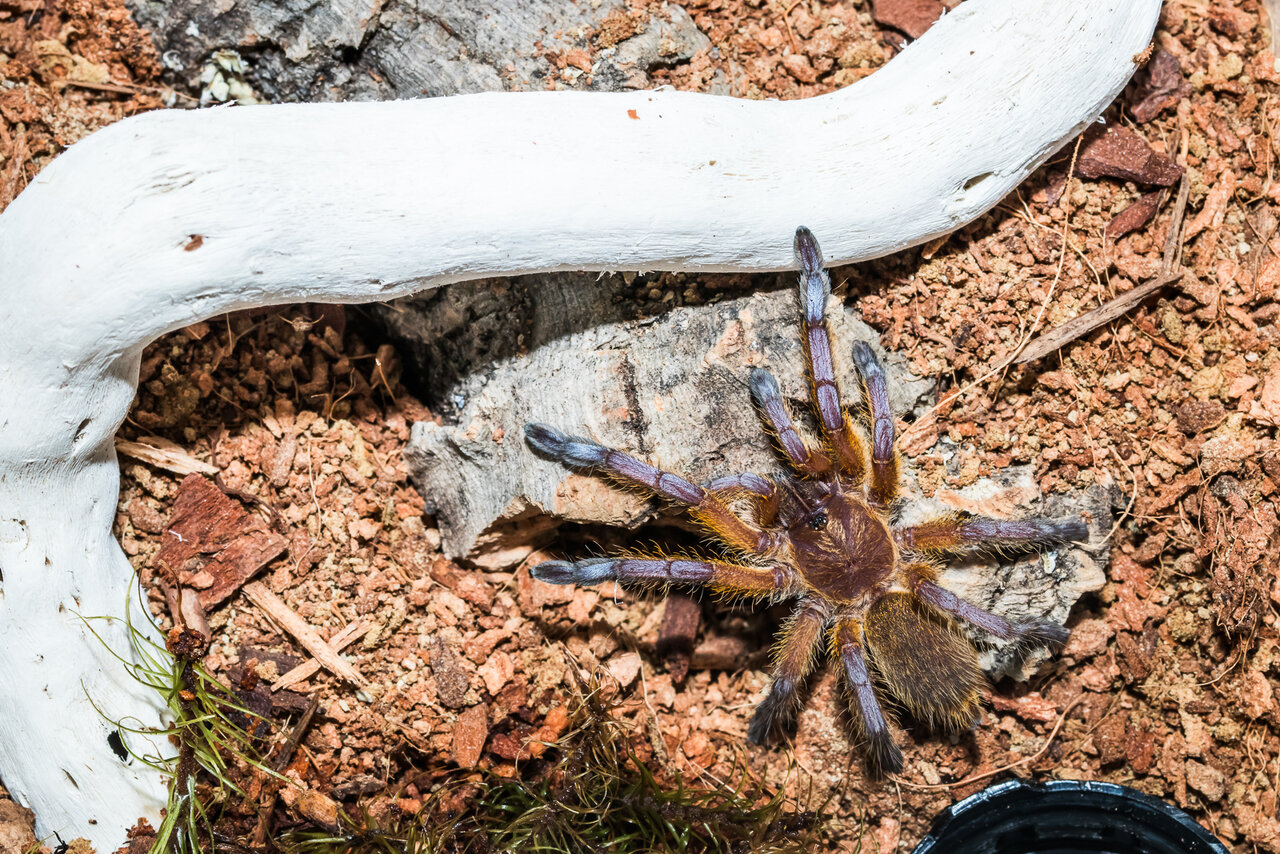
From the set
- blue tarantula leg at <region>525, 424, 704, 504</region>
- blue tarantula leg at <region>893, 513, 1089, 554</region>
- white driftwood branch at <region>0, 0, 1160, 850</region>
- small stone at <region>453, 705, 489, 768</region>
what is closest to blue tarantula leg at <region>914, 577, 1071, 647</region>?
blue tarantula leg at <region>893, 513, 1089, 554</region>

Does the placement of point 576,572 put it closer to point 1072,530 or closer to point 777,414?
point 777,414

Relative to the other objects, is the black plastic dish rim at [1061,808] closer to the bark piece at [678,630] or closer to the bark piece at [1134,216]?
the bark piece at [678,630]

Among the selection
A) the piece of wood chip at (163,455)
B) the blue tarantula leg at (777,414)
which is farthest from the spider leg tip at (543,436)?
the piece of wood chip at (163,455)

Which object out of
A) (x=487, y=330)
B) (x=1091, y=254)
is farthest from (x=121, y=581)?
(x=1091, y=254)

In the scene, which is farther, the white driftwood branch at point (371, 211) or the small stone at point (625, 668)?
the small stone at point (625, 668)

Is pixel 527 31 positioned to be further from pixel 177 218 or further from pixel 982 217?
pixel 982 217

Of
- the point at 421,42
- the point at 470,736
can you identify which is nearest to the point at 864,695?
the point at 470,736
